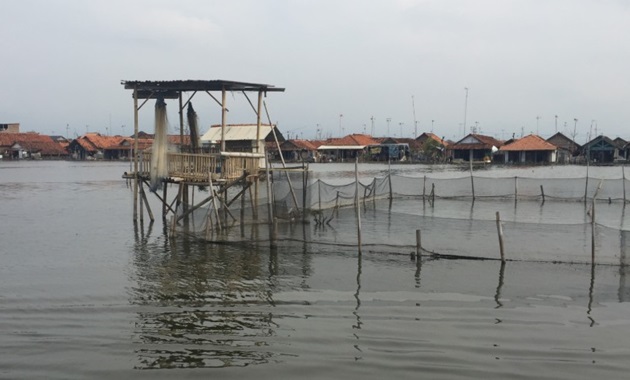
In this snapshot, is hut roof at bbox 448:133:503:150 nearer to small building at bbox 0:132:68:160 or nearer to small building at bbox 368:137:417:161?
small building at bbox 368:137:417:161

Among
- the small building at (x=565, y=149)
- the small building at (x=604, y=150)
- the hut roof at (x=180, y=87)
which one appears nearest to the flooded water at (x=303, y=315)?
the hut roof at (x=180, y=87)

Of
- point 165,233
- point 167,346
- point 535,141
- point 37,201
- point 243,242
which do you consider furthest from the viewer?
point 535,141

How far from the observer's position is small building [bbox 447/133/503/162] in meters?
73.9

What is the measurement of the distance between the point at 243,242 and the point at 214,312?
17.7 feet

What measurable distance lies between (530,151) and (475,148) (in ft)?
23.9

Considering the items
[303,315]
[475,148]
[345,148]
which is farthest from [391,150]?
[303,315]

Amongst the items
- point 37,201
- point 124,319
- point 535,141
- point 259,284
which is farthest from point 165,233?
point 535,141

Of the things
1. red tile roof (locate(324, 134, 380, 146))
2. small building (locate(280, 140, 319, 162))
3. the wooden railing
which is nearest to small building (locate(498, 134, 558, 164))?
red tile roof (locate(324, 134, 380, 146))

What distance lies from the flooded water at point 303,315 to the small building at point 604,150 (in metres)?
59.6

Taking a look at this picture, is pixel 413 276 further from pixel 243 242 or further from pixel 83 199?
pixel 83 199

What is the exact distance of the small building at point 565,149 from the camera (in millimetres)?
74938

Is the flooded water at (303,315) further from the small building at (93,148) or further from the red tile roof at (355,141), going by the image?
the small building at (93,148)

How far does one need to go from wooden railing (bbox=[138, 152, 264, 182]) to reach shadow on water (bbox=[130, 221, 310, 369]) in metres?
1.96

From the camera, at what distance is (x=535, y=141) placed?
2739 inches
